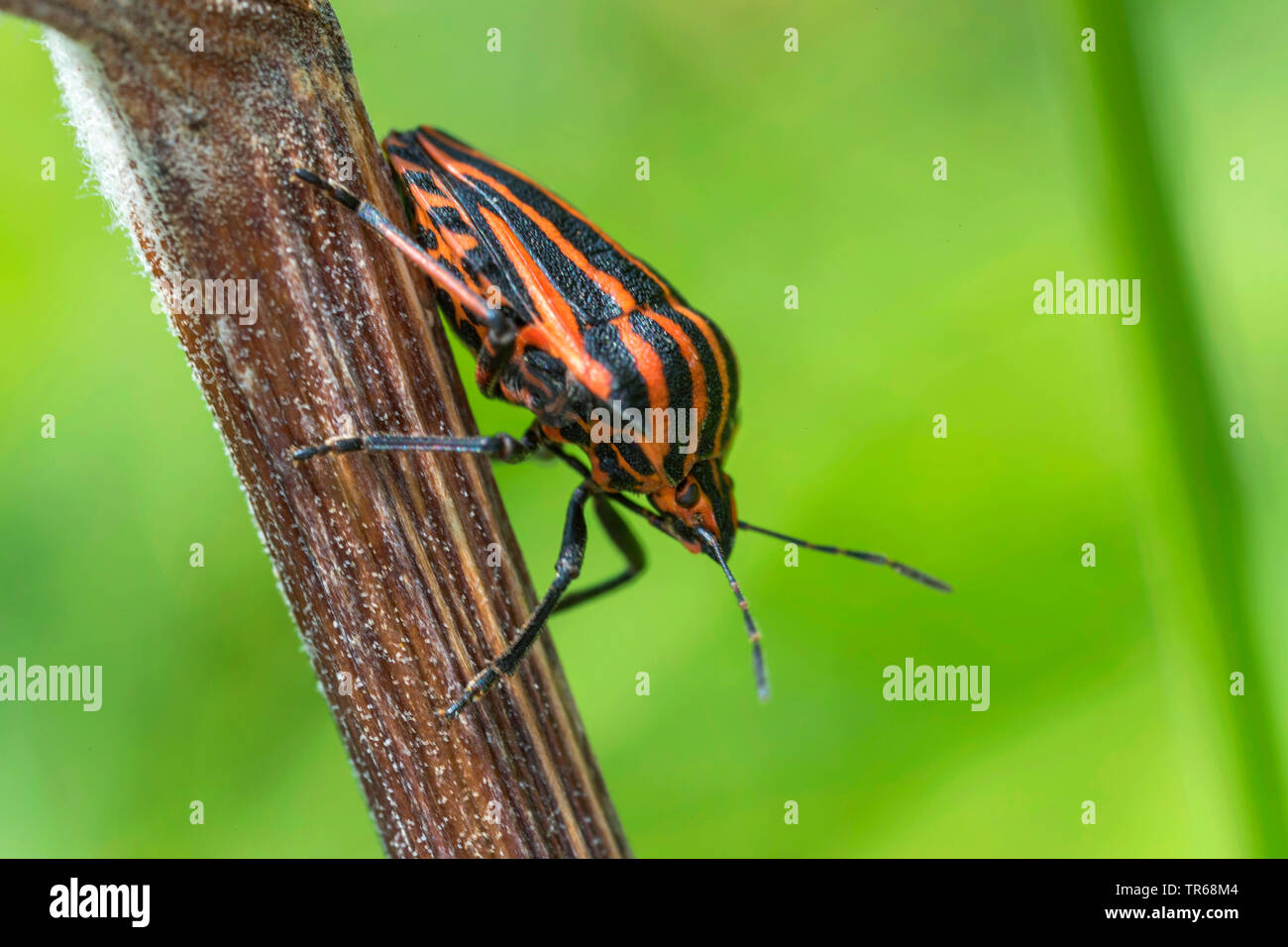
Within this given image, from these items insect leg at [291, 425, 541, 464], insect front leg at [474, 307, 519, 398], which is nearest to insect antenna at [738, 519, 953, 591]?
insect front leg at [474, 307, 519, 398]

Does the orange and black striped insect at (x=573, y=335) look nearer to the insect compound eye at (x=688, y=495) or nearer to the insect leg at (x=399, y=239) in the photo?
the insect compound eye at (x=688, y=495)

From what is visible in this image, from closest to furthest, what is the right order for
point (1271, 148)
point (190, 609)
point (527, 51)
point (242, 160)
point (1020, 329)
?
point (242, 160)
point (1271, 148)
point (190, 609)
point (1020, 329)
point (527, 51)

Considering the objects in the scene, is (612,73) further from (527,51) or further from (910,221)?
(910,221)

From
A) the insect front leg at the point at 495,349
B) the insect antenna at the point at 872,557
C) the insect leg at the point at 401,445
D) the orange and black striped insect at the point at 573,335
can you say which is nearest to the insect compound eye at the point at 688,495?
the orange and black striped insect at the point at 573,335

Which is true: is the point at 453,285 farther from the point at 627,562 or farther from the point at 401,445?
the point at 627,562

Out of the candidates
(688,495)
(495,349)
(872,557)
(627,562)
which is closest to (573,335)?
(495,349)

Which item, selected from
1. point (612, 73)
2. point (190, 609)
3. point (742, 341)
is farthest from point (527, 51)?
point (190, 609)

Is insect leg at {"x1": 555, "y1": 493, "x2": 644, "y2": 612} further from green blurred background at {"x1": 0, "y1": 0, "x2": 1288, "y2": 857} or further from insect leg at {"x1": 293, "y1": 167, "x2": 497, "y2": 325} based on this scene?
insect leg at {"x1": 293, "y1": 167, "x2": 497, "y2": 325}
